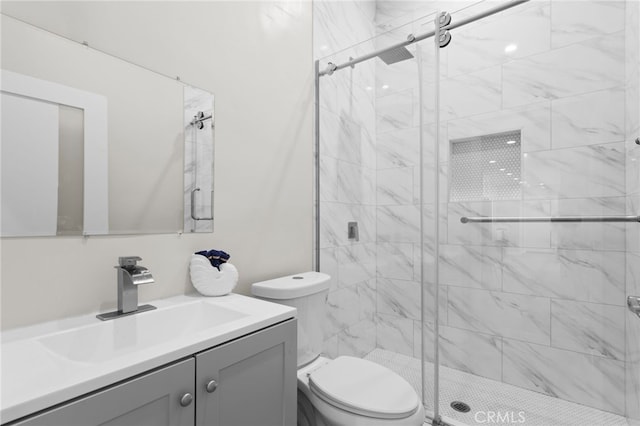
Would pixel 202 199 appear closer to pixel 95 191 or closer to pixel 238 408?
pixel 95 191

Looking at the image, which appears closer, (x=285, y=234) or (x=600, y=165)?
(x=600, y=165)

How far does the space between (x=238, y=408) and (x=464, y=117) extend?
5.55ft

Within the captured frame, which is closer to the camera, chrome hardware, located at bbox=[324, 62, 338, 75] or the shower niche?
the shower niche

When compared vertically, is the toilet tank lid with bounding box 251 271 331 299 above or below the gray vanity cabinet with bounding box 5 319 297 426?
above

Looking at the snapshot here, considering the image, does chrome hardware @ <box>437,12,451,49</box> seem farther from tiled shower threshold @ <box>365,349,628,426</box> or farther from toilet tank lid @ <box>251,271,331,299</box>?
tiled shower threshold @ <box>365,349,628,426</box>

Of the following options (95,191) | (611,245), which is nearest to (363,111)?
(611,245)

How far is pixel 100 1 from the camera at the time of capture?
1061mm

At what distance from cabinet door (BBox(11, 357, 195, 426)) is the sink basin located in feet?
0.95

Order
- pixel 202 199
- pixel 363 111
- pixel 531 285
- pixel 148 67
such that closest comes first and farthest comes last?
pixel 148 67 < pixel 202 199 < pixel 531 285 < pixel 363 111

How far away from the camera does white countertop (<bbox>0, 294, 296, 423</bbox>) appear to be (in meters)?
0.60

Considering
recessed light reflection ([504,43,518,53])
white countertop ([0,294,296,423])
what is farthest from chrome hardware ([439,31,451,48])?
white countertop ([0,294,296,423])

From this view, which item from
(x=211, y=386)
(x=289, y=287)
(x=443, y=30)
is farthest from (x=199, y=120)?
(x=443, y=30)

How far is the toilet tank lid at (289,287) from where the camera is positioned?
142 cm

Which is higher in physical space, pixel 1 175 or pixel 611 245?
pixel 1 175
